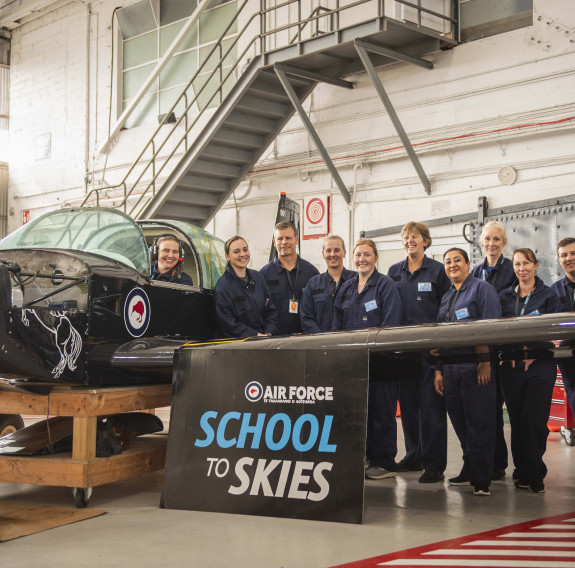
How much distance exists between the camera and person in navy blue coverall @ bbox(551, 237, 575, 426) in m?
5.07

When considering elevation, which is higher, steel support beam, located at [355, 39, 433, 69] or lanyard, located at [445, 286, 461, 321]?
steel support beam, located at [355, 39, 433, 69]

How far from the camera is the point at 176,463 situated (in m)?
4.34

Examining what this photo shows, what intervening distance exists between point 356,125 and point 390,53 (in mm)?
1682

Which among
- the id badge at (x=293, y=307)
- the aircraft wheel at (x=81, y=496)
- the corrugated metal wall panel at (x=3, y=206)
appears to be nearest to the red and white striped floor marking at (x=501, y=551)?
the aircraft wheel at (x=81, y=496)

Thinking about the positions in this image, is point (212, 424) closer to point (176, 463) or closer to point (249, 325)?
point (176, 463)

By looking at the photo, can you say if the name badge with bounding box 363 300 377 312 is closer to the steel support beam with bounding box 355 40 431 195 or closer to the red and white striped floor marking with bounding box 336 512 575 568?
the red and white striped floor marking with bounding box 336 512 575 568

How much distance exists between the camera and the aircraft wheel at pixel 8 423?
607 cm

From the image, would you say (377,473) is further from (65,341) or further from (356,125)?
(356,125)

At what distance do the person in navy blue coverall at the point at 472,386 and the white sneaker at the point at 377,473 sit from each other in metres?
0.62

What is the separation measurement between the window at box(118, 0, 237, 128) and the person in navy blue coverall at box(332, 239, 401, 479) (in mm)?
9348

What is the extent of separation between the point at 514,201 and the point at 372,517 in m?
6.73

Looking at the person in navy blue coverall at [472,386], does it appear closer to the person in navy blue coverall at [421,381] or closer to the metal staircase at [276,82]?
the person in navy blue coverall at [421,381]

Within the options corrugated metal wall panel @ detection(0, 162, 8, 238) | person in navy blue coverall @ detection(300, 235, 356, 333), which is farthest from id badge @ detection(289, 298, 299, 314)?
corrugated metal wall panel @ detection(0, 162, 8, 238)

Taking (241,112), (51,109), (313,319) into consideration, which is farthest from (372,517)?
(51,109)
